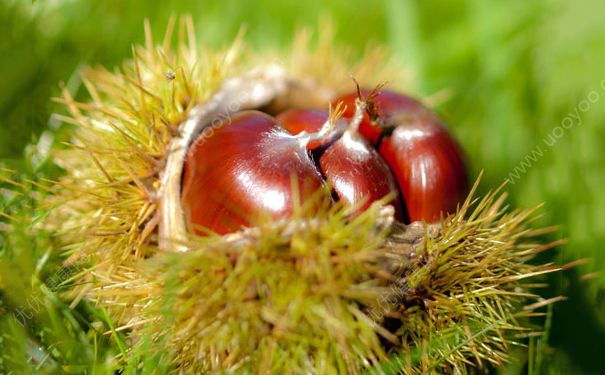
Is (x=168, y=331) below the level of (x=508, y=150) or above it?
below

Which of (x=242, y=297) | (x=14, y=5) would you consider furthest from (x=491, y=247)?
(x=14, y=5)

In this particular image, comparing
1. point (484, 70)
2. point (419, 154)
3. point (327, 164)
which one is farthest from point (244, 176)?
point (484, 70)

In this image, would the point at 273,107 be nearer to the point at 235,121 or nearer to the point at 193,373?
the point at 235,121

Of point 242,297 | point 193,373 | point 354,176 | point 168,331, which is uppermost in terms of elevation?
point 354,176

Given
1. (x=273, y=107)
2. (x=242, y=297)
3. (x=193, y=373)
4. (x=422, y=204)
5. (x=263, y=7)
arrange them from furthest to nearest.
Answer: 1. (x=263, y=7)
2. (x=273, y=107)
3. (x=422, y=204)
4. (x=193, y=373)
5. (x=242, y=297)

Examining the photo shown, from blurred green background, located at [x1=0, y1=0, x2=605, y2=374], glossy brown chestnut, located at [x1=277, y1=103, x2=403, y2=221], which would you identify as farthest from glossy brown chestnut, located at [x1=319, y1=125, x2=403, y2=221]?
blurred green background, located at [x1=0, y1=0, x2=605, y2=374]

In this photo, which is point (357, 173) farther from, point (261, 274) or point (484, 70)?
point (484, 70)

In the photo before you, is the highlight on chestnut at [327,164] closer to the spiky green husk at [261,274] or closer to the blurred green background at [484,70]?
the spiky green husk at [261,274]

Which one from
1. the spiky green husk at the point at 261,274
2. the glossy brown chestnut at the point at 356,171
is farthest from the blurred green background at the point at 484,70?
the glossy brown chestnut at the point at 356,171
